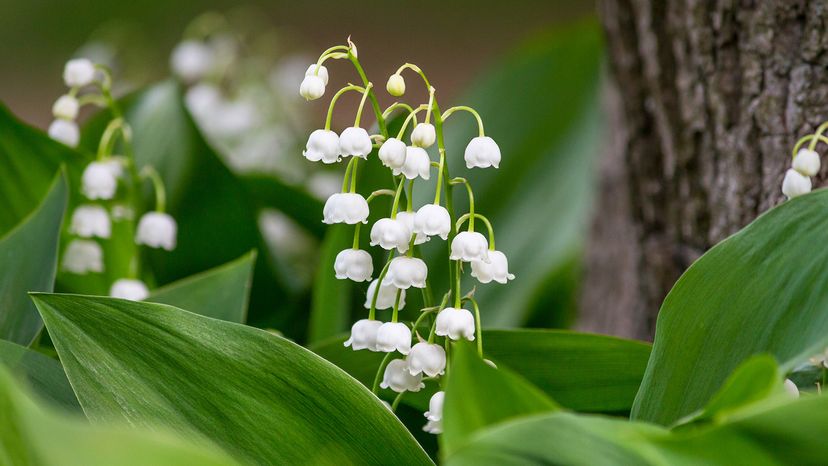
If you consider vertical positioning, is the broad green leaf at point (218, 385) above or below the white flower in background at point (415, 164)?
below

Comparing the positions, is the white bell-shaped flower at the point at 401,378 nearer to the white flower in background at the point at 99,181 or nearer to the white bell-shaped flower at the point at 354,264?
the white bell-shaped flower at the point at 354,264

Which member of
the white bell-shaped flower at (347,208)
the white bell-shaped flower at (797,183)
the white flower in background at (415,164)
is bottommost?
the white bell-shaped flower at (797,183)

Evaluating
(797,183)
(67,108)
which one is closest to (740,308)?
(797,183)

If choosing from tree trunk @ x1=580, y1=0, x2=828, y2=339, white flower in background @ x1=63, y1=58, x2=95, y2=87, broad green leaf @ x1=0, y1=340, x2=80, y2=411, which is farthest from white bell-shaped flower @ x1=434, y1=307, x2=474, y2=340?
white flower in background @ x1=63, y1=58, x2=95, y2=87

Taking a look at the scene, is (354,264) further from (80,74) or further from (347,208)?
(80,74)

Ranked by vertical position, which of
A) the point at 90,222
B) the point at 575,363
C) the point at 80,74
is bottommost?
the point at 575,363

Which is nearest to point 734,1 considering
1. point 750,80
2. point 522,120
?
point 750,80

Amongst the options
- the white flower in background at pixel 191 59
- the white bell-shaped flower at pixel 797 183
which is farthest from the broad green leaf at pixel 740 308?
the white flower in background at pixel 191 59

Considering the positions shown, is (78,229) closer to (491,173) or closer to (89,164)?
(89,164)
